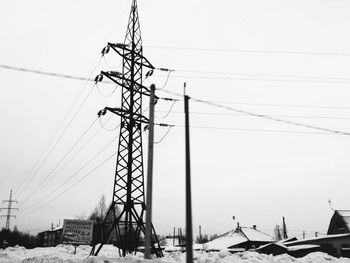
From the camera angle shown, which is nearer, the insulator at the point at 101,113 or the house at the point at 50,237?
the insulator at the point at 101,113

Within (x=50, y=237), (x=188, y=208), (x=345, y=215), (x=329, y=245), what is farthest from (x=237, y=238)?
(x=50, y=237)

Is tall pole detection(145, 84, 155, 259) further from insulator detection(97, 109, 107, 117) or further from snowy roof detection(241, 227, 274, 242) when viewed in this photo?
snowy roof detection(241, 227, 274, 242)

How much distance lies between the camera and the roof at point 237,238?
4850cm

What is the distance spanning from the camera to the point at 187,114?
14211mm

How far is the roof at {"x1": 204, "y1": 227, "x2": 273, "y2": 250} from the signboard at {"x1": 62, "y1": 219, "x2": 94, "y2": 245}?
1946cm

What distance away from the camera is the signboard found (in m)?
35.3

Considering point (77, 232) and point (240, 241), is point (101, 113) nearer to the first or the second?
point (77, 232)

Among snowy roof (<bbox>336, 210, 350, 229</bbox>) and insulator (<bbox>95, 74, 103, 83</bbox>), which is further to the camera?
snowy roof (<bbox>336, 210, 350, 229</bbox>)

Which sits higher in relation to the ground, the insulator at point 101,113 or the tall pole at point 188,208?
the insulator at point 101,113

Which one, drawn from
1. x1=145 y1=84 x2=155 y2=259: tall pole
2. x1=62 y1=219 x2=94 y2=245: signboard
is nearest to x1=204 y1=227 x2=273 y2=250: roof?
x1=62 y1=219 x2=94 y2=245: signboard

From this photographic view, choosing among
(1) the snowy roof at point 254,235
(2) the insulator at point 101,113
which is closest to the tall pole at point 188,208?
(2) the insulator at point 101,113

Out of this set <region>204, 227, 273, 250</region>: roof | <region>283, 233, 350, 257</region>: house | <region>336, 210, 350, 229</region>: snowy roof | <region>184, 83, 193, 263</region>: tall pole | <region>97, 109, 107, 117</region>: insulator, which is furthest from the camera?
<region>204, 227, 273, 250</region>: roof

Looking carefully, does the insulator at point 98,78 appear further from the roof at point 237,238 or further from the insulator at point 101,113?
the roof at point 237,238

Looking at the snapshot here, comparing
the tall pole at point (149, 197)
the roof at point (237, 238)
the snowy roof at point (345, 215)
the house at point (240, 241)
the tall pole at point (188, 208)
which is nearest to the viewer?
the tall pole at point (188, 208)
